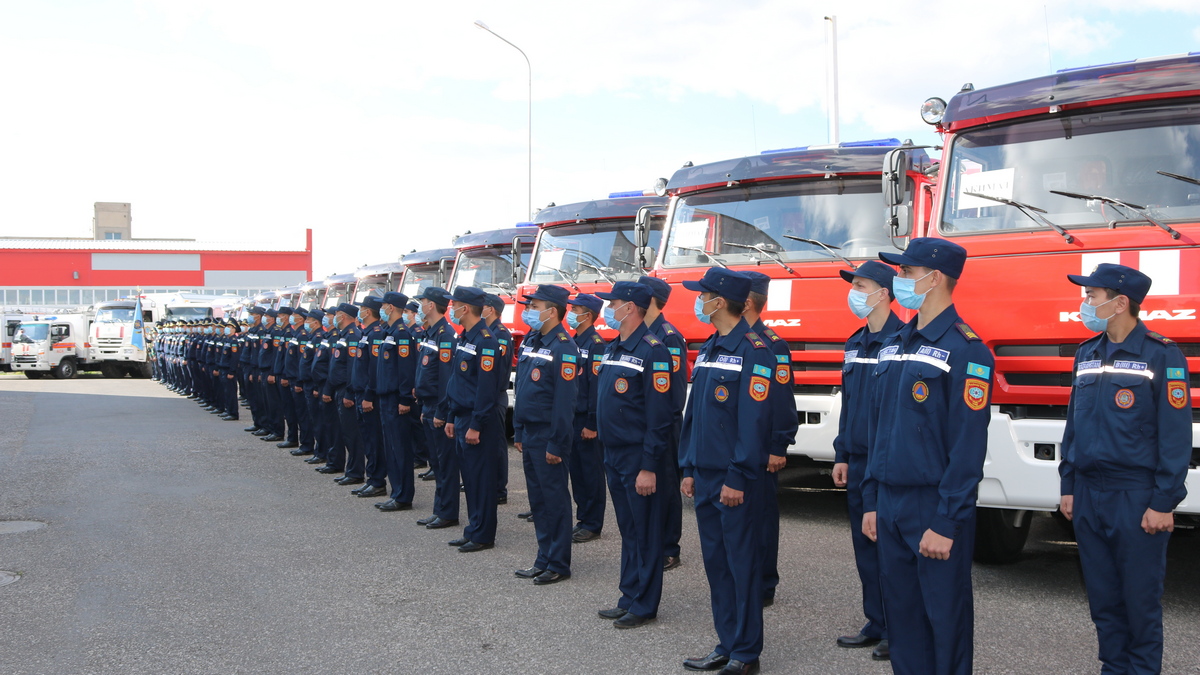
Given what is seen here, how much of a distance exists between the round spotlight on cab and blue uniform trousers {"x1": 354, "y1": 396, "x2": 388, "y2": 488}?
5.84m

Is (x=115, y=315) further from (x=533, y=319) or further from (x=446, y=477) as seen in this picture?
(x=533, y=319)

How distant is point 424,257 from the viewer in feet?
52.1

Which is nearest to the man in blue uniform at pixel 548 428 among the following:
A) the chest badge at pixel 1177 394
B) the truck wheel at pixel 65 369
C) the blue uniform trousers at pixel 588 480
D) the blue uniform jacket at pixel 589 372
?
the blue uniform jacket at pixel 589 372

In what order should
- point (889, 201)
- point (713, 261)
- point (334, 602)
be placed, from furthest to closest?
point (713, 261) < point (889, 201) < point (334, 602)

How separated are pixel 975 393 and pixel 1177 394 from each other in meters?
1.21

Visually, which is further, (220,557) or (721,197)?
(721,197)

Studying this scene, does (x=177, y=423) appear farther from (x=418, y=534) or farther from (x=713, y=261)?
(x=713, y=261)

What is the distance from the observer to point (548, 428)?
6484 mm

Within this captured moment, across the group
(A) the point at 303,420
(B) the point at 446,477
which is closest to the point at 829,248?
(B) the point at 446,477

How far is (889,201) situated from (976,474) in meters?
3.17

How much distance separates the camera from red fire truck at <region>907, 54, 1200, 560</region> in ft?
16.3

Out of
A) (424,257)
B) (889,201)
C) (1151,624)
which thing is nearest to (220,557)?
(889,201)

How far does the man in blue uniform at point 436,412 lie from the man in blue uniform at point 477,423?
319 mm

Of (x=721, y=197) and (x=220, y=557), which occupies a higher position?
(x=721, y=197)
